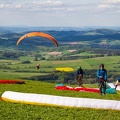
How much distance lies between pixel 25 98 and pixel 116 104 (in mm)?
6386

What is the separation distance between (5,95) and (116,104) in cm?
836

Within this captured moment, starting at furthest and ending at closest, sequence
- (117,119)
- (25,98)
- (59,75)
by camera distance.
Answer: (59,75), (25,98), (117,119)

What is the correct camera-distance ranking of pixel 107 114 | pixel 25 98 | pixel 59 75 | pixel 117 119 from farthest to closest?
pixel 59 75 → pixel 25 98 → pixel 107 114 → pixel 117 119

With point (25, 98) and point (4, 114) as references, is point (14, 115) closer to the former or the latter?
point (4, 114)

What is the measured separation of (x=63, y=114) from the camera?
68.1ft

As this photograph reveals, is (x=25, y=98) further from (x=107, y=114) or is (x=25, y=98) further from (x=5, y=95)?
(x=107, y=114)

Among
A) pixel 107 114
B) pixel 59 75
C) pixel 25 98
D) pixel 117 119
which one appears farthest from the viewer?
pixel 59 75

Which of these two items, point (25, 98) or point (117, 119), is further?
point (25, 98)

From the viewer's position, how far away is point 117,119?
1966 cm

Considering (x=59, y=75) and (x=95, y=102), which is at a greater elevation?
(x=95, y=102)

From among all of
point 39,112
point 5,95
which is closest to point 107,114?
point 39,112

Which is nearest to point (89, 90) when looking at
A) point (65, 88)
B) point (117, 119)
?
point (65, 88)

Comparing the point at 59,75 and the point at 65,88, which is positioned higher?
the point at 65,88

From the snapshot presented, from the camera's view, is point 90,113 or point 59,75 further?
point 59,75
